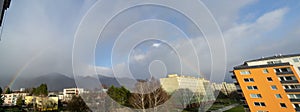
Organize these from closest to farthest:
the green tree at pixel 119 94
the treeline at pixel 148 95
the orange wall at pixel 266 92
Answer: the treeline at pixel 148 95, the orange wall at pixel 266 92, the green tree at pixel 119 94

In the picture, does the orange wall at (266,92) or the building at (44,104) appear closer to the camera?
the orange wall at (266,92)

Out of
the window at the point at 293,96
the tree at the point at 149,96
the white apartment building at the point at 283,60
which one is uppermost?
the white apartment building at the point at 283,60

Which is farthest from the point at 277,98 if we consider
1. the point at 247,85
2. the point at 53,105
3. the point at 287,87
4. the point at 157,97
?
the point at 53,105

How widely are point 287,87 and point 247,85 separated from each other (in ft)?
9.20

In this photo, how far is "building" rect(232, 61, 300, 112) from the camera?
504 inches

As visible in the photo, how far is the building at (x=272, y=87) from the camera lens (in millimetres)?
12810

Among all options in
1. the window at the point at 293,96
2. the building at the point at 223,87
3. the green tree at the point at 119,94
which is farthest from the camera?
the building at the point at 223,87

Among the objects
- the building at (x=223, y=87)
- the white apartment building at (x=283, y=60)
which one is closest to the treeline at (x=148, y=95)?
the white apartment building at (x=283, y=60)

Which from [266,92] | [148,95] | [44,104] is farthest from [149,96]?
[44,104]

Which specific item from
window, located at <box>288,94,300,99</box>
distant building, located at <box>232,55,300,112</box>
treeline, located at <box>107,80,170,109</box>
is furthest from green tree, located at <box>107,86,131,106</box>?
window, located at <box>288,94,300,99</box>

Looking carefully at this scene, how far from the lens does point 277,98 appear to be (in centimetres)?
1312

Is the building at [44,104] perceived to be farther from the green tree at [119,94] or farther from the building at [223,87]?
the building at [223,87]

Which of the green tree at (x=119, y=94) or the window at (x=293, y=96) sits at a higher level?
the green tree at (x=119, y=94)

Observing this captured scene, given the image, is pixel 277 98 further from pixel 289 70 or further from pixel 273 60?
pixel 273 60
